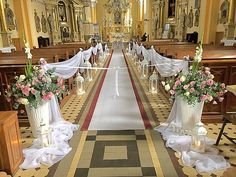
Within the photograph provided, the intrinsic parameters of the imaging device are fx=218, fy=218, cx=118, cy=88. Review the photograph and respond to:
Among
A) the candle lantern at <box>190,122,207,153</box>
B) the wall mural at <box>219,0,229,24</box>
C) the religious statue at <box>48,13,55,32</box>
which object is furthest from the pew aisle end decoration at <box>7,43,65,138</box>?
the religious statue at <box>48,13,55,32</box>

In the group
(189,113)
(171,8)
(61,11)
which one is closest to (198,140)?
(189,113)

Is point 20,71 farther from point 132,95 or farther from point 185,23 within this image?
point 185,23

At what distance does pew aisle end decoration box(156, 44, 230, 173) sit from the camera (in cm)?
276

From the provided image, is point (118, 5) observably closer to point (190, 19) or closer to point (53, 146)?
point (190, 19)

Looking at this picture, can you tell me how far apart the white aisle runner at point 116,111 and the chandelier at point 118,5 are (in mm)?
20128

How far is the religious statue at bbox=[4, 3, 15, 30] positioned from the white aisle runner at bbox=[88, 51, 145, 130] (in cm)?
778

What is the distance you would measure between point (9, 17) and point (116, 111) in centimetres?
974

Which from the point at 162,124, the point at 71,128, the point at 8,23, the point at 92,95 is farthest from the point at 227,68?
the point at 8,23

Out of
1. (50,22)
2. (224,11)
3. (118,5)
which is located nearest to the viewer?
(224,11)

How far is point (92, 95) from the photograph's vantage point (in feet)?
18.9

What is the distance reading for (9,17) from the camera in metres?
11.3

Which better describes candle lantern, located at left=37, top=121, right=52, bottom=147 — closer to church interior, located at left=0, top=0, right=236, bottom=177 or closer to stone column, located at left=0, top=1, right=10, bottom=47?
church interior, located at left=0, top=0, right=236, bottom=177

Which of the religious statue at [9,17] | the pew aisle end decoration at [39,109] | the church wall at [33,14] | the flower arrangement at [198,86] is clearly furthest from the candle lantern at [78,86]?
the church wall at [33,14]

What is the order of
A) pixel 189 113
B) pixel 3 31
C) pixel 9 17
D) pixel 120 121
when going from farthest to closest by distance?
1. pixel 9 17
2. pixel 3 31
3. pixel 120 121
4. pixel 189 113
